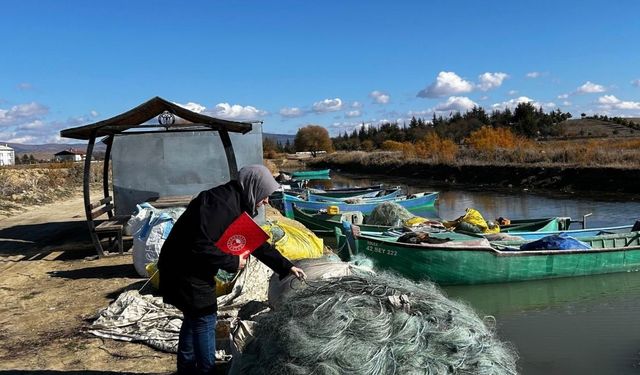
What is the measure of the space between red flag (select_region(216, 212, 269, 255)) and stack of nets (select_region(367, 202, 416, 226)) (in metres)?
12.6

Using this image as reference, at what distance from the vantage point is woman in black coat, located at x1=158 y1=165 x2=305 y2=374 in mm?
3764

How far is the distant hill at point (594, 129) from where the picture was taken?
2687 inches

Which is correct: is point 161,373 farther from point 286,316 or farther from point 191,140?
point 191,140

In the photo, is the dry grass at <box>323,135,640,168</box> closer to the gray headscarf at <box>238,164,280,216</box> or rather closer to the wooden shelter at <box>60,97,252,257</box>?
the wooden shelter at <box>60,97,252,257</box>

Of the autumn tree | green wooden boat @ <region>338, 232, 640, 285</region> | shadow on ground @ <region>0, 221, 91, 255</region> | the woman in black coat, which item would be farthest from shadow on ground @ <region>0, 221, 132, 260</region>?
the autumn tree

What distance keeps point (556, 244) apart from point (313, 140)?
333ft

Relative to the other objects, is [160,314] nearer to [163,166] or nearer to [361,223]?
[163,166]

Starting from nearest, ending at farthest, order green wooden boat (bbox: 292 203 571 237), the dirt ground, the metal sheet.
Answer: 1. the dirt ground
2. the metal sheet
3. green wooden boat (bbox: 292 203 571 237)

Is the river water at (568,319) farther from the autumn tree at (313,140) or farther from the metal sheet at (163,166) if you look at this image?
the autumn tree at (313,140)

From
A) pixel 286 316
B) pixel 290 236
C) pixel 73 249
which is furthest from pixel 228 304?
pixel 73 249

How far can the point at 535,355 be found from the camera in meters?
7.58

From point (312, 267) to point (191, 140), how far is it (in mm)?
9022

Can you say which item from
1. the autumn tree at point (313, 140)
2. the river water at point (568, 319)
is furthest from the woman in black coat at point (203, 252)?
the autumn tree at point (313, 140)

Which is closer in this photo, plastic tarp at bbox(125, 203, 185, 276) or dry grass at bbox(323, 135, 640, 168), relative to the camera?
plastic tarp at bbox(125, 203, 185, 276)
